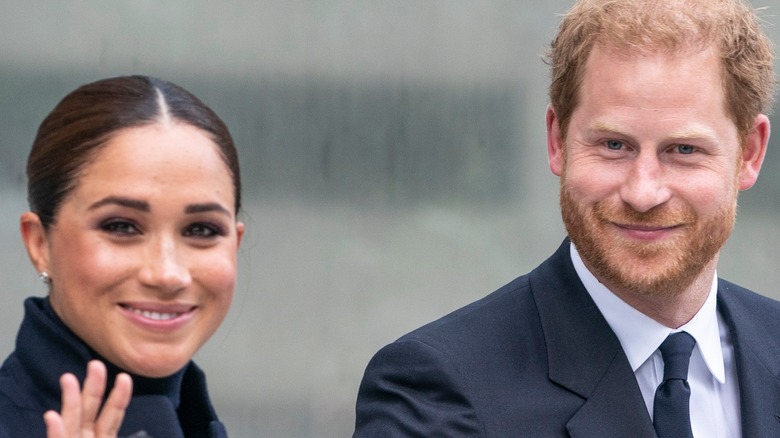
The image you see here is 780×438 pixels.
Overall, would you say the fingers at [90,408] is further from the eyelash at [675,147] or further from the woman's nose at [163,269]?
the eyelash at [675,147]

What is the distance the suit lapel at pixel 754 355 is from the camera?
11.3ft

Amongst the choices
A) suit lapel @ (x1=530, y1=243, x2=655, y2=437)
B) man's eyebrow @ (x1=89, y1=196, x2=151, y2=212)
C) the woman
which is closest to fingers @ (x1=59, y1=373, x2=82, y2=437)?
the woman

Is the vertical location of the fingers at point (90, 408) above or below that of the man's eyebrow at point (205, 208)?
below

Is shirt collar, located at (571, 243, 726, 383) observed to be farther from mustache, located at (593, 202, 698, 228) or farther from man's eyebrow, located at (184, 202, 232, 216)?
man's eyebrow, located at (184, 202, 232, 216)

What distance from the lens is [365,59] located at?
5.24 metres

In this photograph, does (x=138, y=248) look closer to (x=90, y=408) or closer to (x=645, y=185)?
(x=90, y=408)

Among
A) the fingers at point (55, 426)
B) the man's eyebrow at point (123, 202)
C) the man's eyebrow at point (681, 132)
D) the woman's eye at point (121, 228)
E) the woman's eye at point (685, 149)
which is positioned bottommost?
the fingers at point (55, 426)

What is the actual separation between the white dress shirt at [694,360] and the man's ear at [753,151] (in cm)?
31

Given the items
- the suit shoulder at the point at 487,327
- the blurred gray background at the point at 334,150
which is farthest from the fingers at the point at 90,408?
the blurred gray background at the point at 334,150

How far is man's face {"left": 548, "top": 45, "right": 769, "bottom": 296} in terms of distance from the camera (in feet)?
10.9

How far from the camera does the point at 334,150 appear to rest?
5176 mm

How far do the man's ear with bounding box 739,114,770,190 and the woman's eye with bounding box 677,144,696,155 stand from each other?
0.26m

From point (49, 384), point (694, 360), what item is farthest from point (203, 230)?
point (694, 360)

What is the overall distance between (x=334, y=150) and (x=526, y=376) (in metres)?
1.96
